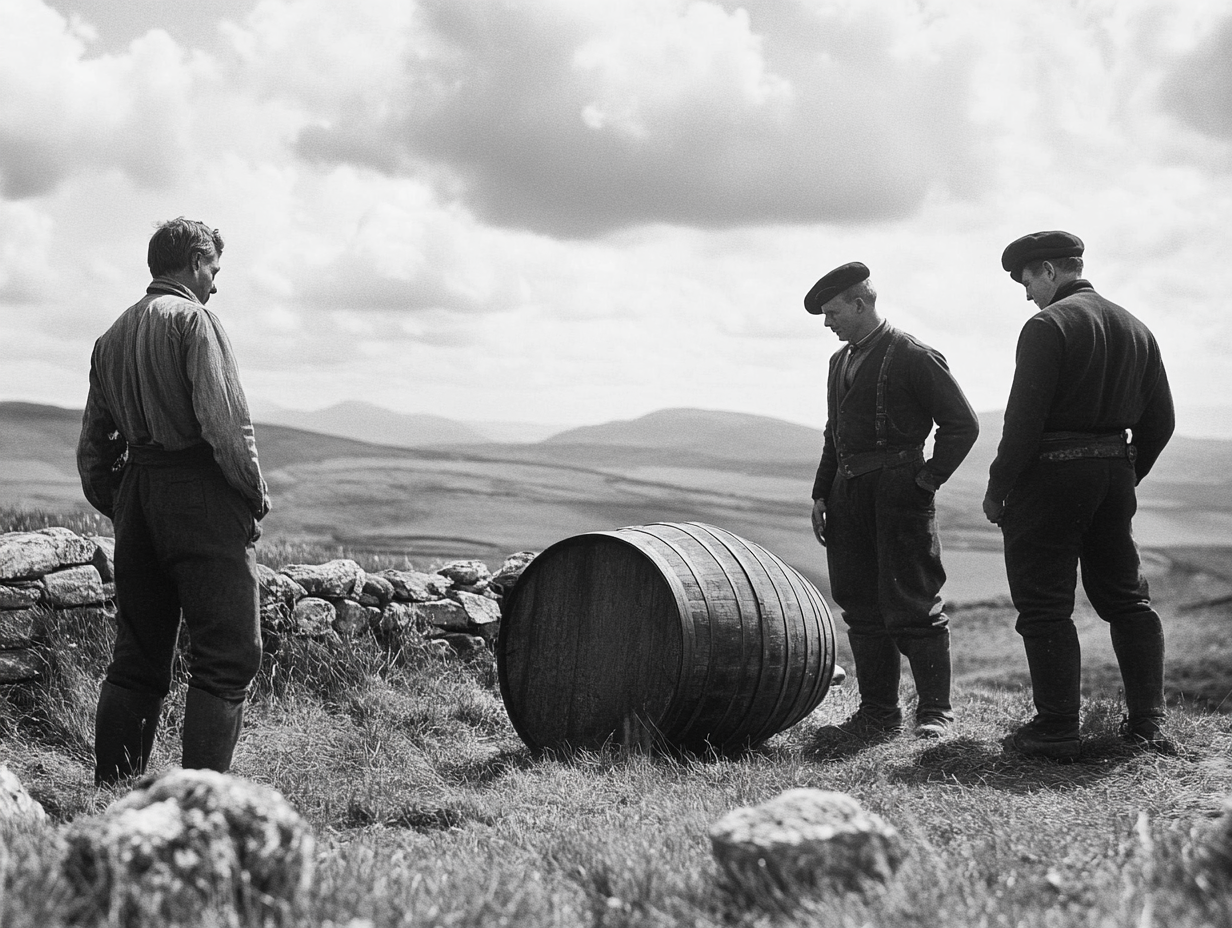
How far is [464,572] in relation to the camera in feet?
24.9

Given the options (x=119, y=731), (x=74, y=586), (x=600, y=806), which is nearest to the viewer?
(x=600, y=806)

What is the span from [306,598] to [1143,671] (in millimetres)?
4381

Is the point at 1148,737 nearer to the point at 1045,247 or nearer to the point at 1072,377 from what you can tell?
the point at 1072,377

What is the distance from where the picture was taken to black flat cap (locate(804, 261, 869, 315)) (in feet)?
20.0

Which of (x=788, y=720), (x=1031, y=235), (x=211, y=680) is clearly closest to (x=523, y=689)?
(x=788, y=720)

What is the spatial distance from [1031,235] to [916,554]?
1.64 m

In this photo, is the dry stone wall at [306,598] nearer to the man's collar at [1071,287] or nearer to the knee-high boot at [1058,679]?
the knee-high boot at [1058,679]

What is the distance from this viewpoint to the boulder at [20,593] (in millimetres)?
5977

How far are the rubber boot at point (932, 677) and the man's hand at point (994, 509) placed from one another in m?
0.84

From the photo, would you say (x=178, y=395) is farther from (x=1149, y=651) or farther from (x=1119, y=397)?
(x=1149, y=651)

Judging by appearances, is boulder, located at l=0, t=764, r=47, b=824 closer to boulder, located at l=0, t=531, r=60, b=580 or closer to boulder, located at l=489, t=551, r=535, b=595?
boulder, located at l=0, t=531, r=60, b=580

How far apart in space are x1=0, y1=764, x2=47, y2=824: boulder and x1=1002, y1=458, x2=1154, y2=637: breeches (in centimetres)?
405

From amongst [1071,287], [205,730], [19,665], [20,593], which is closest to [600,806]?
[205,730]

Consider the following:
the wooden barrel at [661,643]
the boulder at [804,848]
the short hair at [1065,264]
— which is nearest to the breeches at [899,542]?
the wooden barrel at [661,643]
